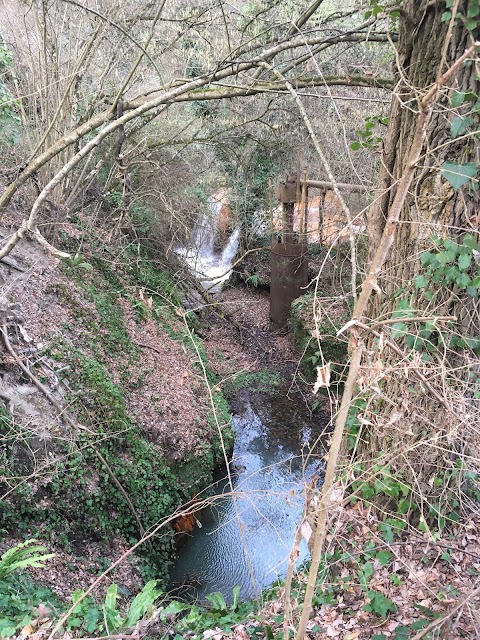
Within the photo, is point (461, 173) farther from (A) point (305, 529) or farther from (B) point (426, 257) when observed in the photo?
(A) point (305, 529)

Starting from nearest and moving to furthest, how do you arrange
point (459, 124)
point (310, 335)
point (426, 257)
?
point (459, 124)
point (426, 257)
point (310, 335)

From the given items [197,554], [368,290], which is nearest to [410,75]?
[368,290]

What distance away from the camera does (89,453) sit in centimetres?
509

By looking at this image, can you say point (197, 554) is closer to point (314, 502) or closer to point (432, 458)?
point (432, 458)

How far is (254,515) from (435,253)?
196 inches

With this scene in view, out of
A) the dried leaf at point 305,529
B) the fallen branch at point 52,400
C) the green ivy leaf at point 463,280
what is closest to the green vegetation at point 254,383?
the fallen branch at point 52,400

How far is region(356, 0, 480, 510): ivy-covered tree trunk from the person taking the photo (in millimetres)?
2779

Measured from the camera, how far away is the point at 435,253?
3078 mm

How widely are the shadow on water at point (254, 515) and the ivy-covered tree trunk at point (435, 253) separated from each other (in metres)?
1.53

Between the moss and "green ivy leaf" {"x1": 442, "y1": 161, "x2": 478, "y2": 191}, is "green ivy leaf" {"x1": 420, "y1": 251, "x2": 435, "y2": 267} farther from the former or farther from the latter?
the moss

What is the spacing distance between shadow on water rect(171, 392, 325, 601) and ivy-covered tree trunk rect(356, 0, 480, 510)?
5.03 ft

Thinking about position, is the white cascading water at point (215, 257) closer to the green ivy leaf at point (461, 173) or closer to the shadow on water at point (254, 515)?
the shadow on water at point (254, 515)

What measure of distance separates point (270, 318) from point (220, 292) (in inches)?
100

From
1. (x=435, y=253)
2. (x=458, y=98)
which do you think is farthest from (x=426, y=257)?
(x=458, y=98)
